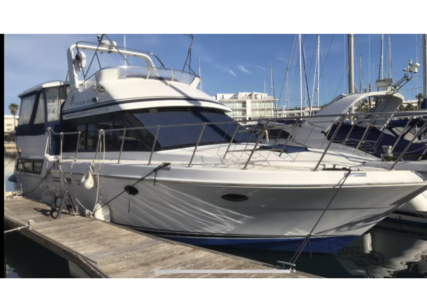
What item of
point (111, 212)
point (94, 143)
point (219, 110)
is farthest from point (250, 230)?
point (94, 143)

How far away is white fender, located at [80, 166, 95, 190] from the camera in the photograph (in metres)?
6.09

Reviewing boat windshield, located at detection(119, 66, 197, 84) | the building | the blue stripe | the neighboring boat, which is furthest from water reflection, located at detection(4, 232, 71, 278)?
the building

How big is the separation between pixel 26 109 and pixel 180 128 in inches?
200

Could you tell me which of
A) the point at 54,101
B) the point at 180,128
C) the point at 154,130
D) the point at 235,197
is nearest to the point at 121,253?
the point at 235,197

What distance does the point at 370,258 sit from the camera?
6.12 meters

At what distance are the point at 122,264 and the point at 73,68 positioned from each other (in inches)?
200

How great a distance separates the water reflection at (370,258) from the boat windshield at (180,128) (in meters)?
1.94

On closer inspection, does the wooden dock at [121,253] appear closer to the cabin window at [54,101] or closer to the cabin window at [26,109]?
the cabin window at [54,101]

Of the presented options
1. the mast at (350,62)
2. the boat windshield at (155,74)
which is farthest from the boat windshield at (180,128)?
the mast at (350,62)

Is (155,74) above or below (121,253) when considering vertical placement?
above

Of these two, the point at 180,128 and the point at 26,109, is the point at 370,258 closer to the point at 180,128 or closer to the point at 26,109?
the point at 180,128

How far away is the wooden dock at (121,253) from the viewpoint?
414 centimetres

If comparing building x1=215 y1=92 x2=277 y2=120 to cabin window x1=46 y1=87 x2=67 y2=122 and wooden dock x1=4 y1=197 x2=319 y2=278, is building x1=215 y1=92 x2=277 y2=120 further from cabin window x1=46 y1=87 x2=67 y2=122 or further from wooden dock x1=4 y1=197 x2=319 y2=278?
wooden dock x1=4 y1=197 x2=319 y2=278

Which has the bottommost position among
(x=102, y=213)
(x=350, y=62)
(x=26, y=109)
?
(x=102, y=213)
